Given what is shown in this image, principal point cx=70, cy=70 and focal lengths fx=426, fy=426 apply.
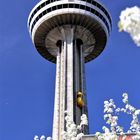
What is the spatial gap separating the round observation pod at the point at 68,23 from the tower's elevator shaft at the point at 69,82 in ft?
6.12

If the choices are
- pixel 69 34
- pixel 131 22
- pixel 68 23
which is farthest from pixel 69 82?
pixel 131 22

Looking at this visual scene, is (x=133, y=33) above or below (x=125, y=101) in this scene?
below

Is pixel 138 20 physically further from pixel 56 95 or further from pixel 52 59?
pixel 52 59

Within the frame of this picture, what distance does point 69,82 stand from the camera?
84.9m

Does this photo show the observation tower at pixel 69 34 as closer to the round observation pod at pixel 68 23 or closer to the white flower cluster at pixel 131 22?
the round observation pod at pixel 68 23

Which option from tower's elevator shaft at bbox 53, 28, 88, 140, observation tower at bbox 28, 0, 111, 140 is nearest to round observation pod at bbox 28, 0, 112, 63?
observation tower at bbox 28, 0, 111, 140

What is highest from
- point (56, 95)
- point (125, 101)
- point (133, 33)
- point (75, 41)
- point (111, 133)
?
point (75, 41)

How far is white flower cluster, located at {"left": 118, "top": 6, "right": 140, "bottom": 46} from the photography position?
8.02 metres

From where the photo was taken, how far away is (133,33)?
812 centimetres

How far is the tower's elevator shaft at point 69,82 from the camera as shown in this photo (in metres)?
81.1

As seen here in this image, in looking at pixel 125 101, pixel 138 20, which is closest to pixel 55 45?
pixel 125 101

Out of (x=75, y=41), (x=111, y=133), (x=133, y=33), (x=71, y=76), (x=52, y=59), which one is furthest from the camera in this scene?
(x=52, y=59)

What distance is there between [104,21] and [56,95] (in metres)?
22.2

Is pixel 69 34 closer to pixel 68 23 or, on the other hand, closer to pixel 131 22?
pixel 68 23
